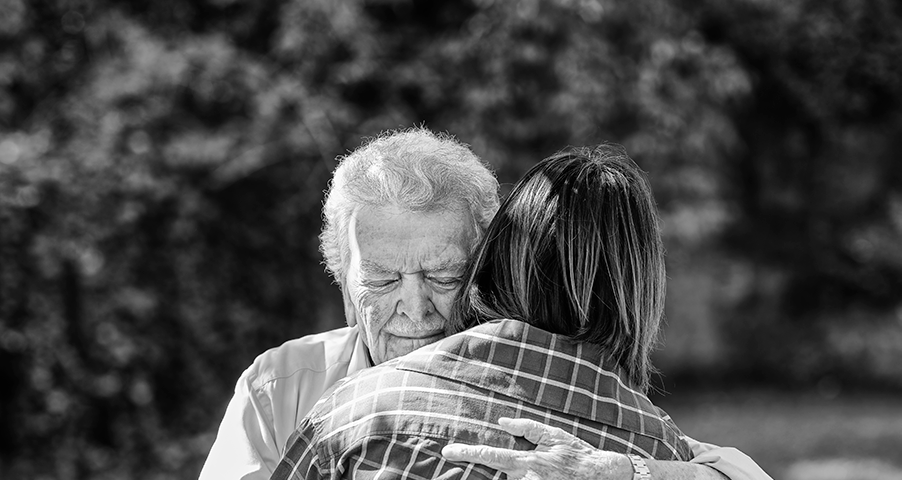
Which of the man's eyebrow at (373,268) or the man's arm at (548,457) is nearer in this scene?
the man's arm at (548,457)

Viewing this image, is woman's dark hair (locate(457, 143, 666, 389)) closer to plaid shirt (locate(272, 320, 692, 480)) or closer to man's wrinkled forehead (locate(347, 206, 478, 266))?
plaid shirt (locate(272, 320, 692, 480))

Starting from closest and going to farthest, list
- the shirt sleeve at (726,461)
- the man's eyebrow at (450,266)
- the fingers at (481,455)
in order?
the fingers at (481,455), the shirt sleeve at (726,461), the man's eyebrow at (450,266)

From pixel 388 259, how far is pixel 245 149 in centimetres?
365

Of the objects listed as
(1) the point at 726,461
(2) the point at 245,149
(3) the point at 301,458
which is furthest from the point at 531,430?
(2) the point at 245,149

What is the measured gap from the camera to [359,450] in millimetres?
→ 1321

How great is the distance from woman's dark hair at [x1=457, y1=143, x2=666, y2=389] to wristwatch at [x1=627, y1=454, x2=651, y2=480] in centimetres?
13

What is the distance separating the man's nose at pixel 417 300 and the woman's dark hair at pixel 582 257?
10.8 inches

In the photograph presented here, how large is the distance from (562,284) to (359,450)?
37 cm

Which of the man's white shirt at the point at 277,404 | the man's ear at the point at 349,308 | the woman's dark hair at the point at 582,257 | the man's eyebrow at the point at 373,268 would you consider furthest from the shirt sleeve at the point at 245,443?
the woman's dark hair at the point at 582,257

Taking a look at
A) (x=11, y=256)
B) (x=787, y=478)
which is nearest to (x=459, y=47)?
(x=11, y=256)

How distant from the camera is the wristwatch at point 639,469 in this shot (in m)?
1.36

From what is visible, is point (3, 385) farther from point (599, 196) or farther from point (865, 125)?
point (865, 125)

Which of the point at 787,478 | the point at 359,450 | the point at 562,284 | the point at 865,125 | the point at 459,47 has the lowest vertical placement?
the point at 359,450

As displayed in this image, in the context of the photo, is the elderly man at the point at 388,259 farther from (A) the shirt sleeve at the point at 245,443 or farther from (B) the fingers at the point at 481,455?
(B) the fingers at the point at 481,455
